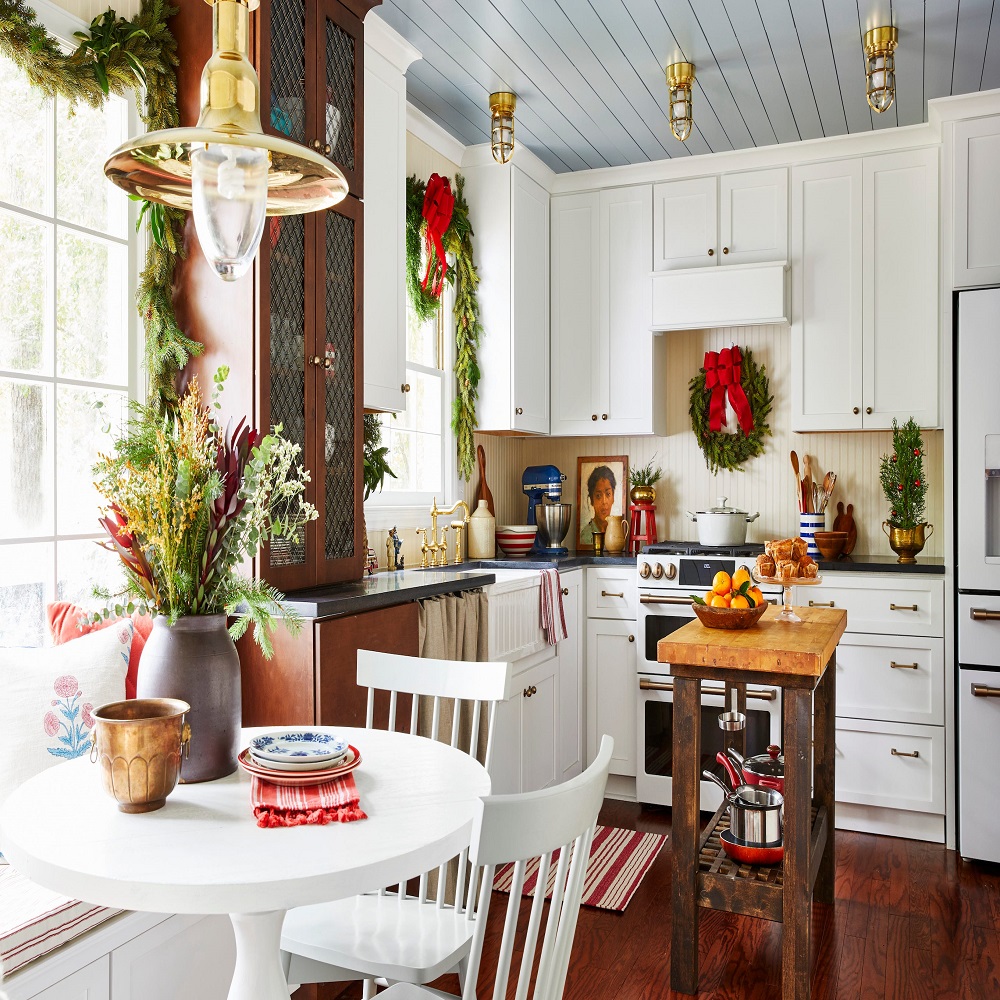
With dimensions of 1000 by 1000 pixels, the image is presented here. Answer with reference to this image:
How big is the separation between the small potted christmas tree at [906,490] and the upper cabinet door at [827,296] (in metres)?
0.21

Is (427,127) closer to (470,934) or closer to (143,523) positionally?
(143,523)

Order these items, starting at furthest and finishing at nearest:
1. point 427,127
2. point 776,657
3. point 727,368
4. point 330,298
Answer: point 727,368 → point 427,127 → point 330,298 → point 776,657

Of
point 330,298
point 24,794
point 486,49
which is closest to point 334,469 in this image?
point 330,298

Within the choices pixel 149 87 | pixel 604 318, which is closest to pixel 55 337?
pixel 149 87

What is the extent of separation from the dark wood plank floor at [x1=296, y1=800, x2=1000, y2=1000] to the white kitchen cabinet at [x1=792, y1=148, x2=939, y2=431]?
5.93ft

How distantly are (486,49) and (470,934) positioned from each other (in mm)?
2721

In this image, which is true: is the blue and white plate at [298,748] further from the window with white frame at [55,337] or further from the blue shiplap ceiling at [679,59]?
the blue shiplap ceiling at [679,59]

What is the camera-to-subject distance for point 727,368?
4223 millimetres

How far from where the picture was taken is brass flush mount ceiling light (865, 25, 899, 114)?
2795mm

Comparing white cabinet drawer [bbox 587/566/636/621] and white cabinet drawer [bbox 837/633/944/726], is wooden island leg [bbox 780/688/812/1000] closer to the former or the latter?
white cabinet drawer [bbox 837/633/944/726]

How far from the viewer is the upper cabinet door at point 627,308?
13.7 feet

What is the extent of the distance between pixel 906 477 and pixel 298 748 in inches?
119

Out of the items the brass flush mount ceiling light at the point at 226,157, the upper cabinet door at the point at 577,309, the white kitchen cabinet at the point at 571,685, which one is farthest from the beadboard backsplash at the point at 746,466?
the brass flush mount ceiling light at the point at 226,157

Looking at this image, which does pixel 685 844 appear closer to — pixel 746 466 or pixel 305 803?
pixel 305 803
